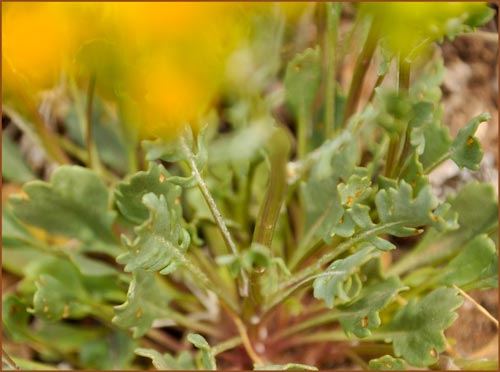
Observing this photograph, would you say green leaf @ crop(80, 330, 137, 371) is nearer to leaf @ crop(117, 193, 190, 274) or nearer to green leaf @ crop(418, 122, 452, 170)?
leaf @ crop(117, 193, 190, 274)

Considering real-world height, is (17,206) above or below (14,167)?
below

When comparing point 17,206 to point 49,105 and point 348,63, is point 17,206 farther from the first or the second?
point 348,63

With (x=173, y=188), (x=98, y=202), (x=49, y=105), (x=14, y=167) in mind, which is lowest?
(x=173, y=188)

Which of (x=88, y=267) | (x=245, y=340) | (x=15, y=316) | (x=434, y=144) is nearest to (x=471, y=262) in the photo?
(x=434, y=144)

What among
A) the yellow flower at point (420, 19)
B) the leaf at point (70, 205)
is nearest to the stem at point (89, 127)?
the leaf at point (70, 205)

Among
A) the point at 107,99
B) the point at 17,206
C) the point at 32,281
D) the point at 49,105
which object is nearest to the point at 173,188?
the point at 17,206

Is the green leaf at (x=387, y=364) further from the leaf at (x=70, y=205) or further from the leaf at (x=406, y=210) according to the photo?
the leaf at (x=70, y=205)

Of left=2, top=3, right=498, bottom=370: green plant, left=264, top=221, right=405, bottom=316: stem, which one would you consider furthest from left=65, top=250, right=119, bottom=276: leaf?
left=264, top=221, right=405, bottom=316: stem

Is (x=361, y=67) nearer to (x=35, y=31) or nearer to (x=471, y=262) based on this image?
(x=471, y=262)
